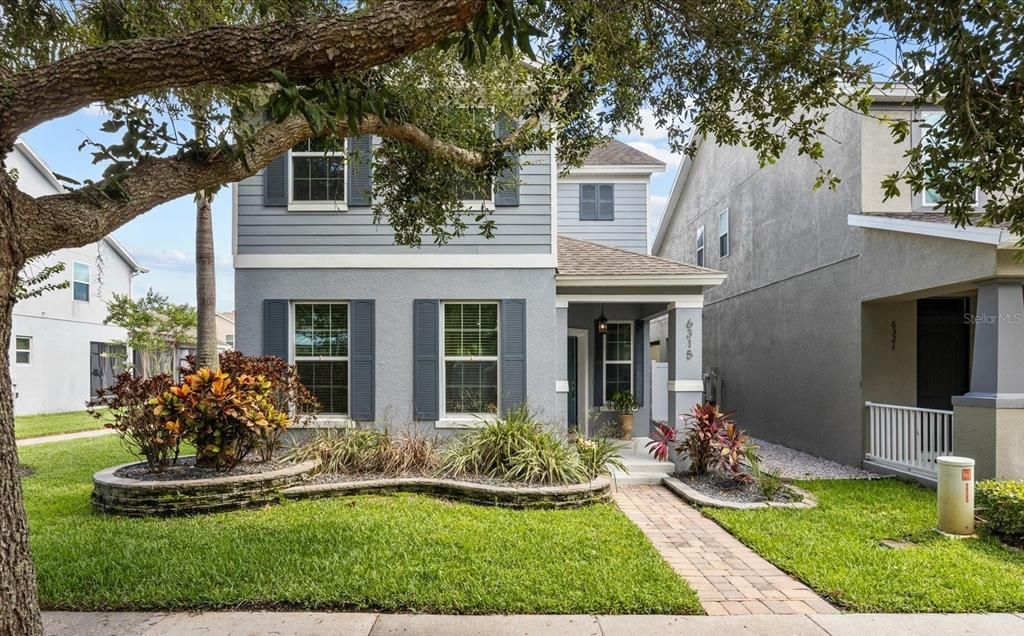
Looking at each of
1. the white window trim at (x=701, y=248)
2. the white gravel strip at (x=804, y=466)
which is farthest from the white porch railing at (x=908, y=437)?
the white window trim at (x=701, y=248)

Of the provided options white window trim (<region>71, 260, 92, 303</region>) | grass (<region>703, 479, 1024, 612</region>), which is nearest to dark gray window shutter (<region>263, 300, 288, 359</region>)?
grass (<region>703, 479, 1024, 612</region>)

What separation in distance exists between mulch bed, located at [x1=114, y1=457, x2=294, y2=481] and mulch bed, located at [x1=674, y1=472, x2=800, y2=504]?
5318mm

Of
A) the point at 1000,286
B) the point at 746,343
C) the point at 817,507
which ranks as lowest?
the point at 817,507

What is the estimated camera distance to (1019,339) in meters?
7.32

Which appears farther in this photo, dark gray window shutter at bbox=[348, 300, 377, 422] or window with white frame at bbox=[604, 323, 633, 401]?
window with white frame at bbox=[604, 323, 633, 401]

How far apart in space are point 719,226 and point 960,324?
593 cm

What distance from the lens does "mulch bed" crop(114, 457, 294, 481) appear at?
6723mm

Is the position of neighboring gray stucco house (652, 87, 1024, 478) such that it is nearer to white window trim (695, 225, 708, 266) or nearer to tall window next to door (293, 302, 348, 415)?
white window trim (695, 225, 708, 266)

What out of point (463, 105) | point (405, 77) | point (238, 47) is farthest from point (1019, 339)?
point (238, 47)

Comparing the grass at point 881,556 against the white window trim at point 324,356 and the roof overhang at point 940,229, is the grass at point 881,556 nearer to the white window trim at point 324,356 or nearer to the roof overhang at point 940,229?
the roof overhang at point 940,229

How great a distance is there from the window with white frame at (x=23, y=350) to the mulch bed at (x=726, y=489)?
18868mm

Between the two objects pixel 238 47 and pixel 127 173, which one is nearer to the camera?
pixel 238 47

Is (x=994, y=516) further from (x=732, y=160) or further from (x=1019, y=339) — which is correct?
(x=732, y=160)

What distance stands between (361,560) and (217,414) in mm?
2742
